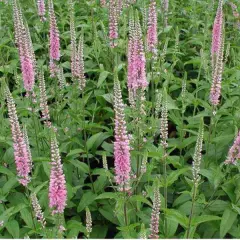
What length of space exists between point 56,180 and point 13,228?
1661mm

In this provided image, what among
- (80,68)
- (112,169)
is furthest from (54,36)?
(112,169)

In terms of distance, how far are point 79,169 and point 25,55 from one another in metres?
1.96

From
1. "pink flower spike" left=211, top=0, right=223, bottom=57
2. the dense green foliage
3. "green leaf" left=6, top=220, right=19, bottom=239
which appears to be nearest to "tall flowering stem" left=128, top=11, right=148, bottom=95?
the dense green foliage

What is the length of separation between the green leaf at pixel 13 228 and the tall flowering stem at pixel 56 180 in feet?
4.35

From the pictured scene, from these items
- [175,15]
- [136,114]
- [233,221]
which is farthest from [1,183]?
[175,15]

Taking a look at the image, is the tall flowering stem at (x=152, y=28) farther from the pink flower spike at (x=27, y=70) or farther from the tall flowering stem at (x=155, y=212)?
the tall flowering stem at (x=155, y=212)

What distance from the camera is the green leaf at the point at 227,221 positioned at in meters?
5.18

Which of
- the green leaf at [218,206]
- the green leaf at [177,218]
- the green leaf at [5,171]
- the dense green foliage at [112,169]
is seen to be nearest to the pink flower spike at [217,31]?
the dense green foliage at [112,169]

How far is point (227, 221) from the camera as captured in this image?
527 cm

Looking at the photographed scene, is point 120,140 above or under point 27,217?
above

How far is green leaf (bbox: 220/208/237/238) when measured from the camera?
5184 millimetres

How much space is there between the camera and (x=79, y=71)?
6.57 metres

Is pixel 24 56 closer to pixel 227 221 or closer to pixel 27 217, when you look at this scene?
pixel 27 217

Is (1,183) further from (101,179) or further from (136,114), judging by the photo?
(136,114)
